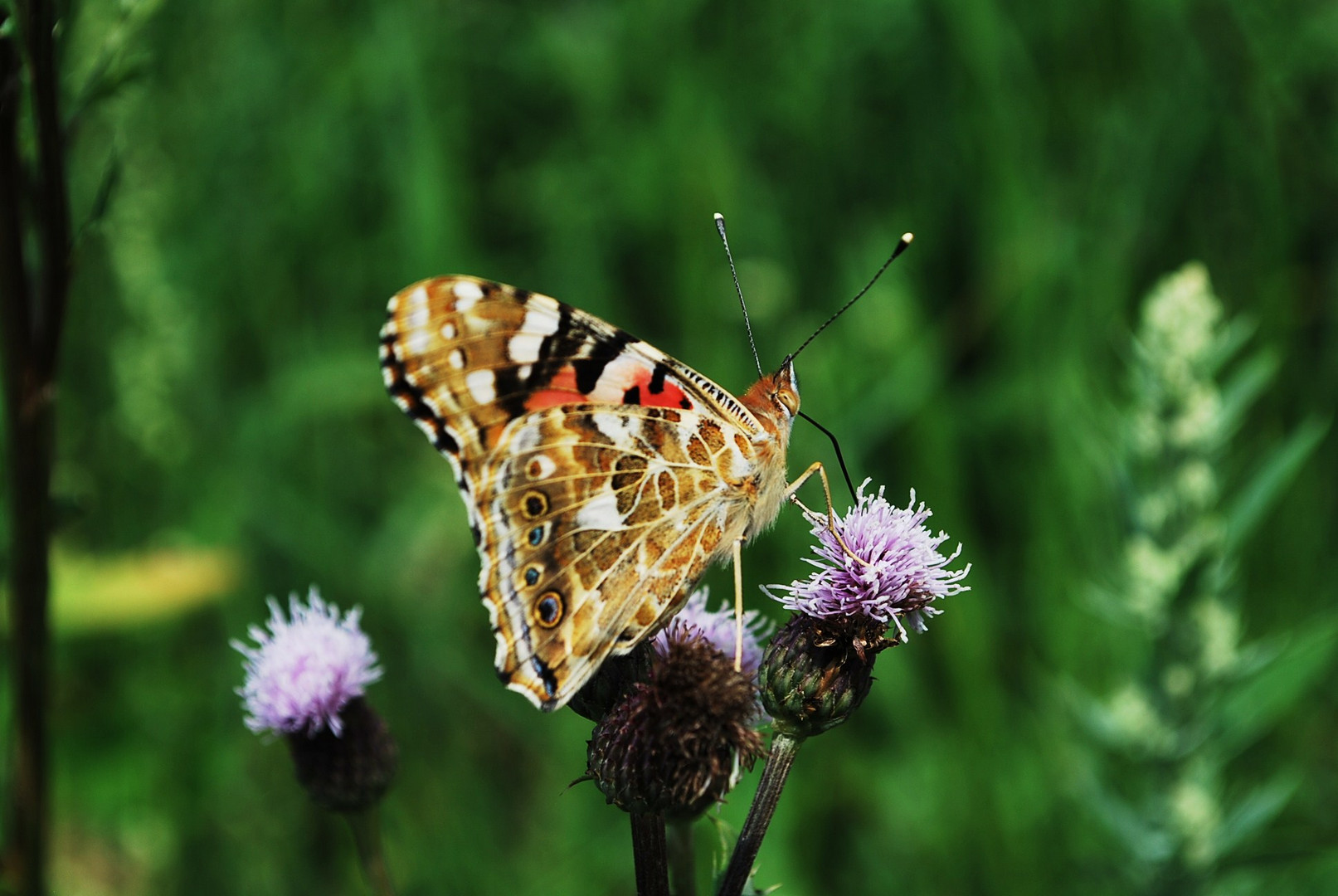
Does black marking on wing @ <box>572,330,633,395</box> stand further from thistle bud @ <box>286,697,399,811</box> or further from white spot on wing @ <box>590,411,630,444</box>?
thistle bud @ <box>286,697,399,811</box>

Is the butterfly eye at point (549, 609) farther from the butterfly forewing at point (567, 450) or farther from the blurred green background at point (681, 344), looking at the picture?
the blurred green background at point (681, 344)

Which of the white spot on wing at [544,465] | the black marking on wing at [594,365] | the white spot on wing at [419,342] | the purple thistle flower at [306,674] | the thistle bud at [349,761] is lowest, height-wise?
the thistle bud at [349,761]

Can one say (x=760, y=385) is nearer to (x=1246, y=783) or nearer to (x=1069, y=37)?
(x=1246, y=783)

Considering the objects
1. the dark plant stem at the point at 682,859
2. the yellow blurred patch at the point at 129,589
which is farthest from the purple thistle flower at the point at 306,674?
the yellow blurred patch at the point at 129,589

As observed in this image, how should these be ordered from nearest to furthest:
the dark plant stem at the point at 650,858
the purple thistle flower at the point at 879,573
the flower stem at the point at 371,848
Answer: the dark plant stem at the point at 650,858 < the purple thistle flower at the point at 879,573 < the flower stem at the point at 371,848

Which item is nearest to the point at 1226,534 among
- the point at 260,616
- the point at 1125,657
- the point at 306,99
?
the point at 1125,657

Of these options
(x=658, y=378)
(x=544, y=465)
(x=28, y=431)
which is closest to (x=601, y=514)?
(x=544, y=465)
